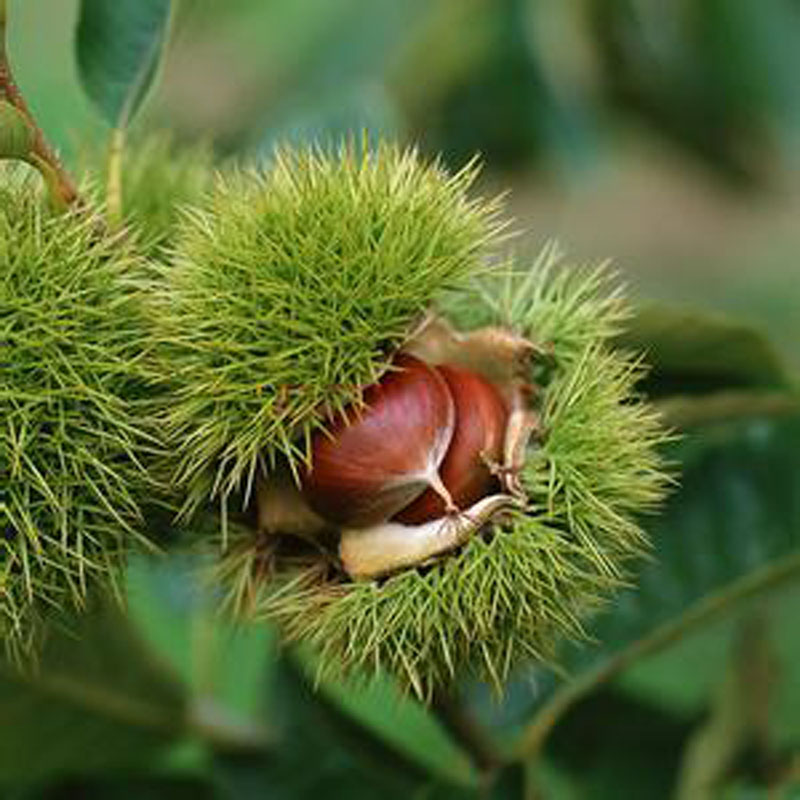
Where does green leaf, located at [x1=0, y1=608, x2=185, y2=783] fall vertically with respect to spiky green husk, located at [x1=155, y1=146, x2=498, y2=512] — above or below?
below

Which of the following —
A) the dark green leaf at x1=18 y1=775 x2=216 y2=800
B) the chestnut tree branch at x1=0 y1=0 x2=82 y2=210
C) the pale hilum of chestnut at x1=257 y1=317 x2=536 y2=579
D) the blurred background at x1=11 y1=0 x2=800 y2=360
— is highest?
the blurred background at x1=11 y1=0 x2=800 y2=360

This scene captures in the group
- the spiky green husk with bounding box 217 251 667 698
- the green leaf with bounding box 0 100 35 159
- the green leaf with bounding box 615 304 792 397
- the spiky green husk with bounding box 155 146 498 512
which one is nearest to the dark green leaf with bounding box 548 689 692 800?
the green leaf with bounding box 615 304 792 397

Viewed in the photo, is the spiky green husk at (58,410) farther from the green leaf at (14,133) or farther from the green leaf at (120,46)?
the green leaf at (120,46)

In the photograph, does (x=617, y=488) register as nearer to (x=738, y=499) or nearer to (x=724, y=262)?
(x=738, y=499)

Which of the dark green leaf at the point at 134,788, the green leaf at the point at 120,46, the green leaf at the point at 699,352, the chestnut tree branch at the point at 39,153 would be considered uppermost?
the green leaf at the point at 120,46

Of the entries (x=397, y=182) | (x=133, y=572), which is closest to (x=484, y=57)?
(x=133, y=572)

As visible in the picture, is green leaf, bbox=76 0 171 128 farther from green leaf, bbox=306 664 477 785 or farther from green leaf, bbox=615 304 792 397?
green leaf, bbox=306 664 477 785

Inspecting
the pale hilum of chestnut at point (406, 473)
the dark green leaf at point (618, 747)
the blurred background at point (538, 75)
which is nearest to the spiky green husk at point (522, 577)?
the pale hilum of chestnut at point (406, 473)
